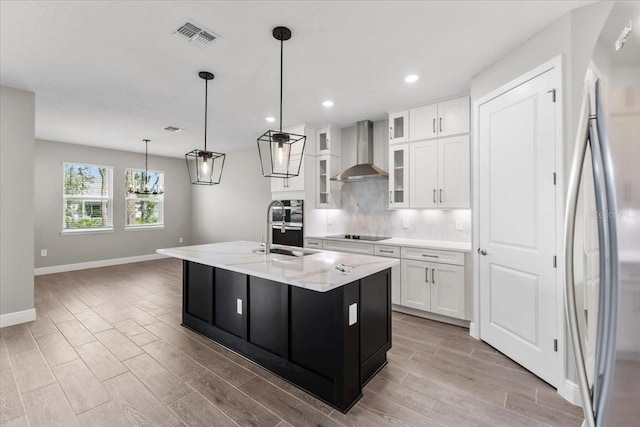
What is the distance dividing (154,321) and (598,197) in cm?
401

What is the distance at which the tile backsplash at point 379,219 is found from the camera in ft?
12.7

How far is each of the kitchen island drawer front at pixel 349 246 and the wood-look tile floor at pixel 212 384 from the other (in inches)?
39.9

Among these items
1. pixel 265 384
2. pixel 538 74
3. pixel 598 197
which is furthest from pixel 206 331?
pixel 538 74

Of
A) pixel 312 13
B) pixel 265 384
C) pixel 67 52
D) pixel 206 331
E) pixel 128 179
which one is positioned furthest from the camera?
pixel 128 179

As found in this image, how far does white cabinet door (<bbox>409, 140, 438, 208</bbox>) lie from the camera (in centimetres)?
368

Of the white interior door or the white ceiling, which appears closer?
the white ceiling

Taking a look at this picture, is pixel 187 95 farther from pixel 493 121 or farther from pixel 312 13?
pixel 493 121

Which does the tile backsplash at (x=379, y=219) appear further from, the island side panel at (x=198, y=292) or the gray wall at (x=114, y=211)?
the gray wall at (x=114, y=211)

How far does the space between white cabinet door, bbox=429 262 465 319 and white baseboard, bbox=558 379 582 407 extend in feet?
3.94

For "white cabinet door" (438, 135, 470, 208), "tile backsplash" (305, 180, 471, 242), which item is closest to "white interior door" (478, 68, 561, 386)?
"white cabinet door" (438, 135, 470, 208)

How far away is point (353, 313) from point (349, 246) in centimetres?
211

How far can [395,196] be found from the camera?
4.09m

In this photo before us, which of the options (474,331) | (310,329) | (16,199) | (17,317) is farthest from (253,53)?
(17,317)

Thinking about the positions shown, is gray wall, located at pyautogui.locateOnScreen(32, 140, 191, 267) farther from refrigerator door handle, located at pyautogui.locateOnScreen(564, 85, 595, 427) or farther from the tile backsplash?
refrigerator door handle, located at pyautogui.locateOnScreen(564, 85, 595, 427)
